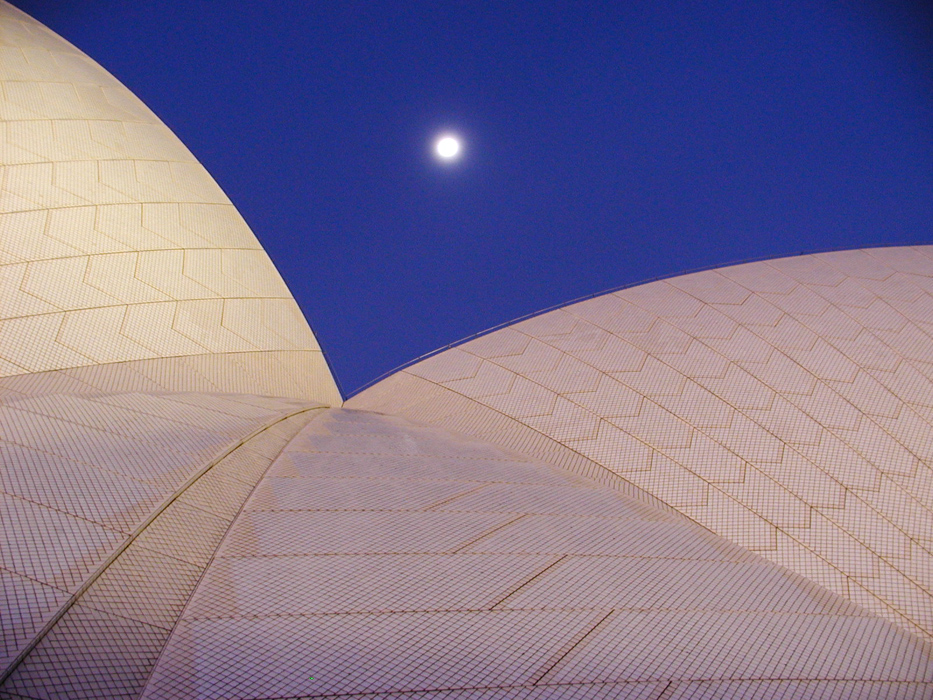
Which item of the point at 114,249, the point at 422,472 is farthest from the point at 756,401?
the point at 114,249

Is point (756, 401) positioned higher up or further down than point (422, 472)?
higher up

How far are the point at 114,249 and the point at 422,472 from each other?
8.31m

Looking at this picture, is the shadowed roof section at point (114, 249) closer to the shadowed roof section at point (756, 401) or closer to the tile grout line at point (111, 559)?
the shadowed roof section at point (756, 401)

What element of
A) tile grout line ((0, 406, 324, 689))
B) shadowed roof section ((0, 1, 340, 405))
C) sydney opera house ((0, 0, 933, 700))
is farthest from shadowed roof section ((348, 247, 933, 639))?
tile grout line ((0, 406, 324, 689))

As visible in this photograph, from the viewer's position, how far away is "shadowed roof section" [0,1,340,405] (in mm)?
10777

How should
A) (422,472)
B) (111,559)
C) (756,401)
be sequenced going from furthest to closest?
(756,401) < (422,472) < (111,559)

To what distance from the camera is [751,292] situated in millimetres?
12867

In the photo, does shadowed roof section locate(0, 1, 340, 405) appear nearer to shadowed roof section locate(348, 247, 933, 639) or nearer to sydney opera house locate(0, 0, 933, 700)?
sydney opera house locate(0, 0, 933, 700)

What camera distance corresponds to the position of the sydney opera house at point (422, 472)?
4.40 m

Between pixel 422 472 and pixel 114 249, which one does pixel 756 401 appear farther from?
pixel 114 249

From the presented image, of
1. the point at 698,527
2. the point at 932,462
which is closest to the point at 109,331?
the point at 698,527

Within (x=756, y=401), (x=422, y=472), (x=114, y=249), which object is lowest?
(x=422, y=472)

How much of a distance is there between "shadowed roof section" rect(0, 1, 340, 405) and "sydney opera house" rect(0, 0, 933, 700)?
60mm

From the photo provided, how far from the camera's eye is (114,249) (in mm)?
12211
